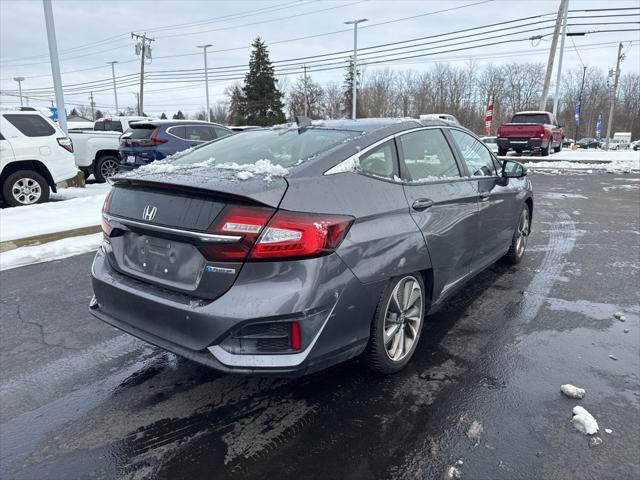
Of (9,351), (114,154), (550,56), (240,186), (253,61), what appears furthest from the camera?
(253,61)

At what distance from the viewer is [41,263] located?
558cm

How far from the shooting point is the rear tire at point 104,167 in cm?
1280

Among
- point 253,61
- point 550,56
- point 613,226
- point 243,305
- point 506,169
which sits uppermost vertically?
point 253,61

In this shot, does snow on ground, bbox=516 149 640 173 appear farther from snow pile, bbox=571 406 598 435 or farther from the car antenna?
snow pile, bbox=571 406 598 435

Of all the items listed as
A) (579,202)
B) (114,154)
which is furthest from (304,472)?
(114,154)

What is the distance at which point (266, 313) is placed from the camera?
2188 mm

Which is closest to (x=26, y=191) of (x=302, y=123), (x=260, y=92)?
(x=302, y=123)

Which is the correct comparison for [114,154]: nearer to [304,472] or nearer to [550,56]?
[304,472]

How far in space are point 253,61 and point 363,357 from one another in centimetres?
5951

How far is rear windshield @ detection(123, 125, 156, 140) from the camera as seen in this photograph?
11.1 metres

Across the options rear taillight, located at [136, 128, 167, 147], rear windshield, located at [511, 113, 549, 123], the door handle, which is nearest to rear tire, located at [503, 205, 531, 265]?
the door handle

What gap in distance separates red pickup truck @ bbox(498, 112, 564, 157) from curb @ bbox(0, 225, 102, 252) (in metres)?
18.2

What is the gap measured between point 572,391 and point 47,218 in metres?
7.86

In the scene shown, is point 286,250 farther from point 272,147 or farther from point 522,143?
point 522,143
